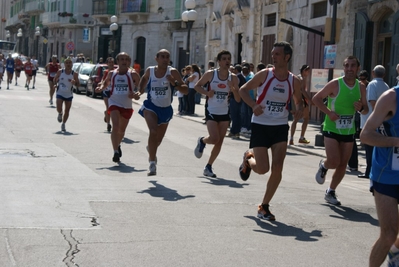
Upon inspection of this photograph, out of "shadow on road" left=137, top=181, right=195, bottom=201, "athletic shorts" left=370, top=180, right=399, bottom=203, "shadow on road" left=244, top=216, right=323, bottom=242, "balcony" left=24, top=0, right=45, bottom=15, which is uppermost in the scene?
"balcony" left=24, top=0, right=45, bottom=15

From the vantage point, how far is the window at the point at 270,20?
3214cm

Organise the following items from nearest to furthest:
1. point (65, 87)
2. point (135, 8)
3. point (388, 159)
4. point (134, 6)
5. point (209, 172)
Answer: point (388, 159)
point (209, 172)
point (65, 87)
point (135, 8)
point (134, 6)

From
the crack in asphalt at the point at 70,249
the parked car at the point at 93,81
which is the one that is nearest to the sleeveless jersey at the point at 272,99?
the crack in asphalt at the point at 70,249

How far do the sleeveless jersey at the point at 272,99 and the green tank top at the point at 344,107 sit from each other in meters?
1.11

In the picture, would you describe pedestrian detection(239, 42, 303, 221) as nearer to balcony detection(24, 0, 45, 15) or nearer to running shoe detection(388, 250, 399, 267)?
running shoe detection(388, 250, 399, 267)

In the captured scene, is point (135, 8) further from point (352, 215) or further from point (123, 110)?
point (352, 215)

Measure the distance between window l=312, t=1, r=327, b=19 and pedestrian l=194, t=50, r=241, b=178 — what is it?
1520cm


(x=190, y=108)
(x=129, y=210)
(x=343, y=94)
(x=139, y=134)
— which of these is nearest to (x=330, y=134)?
(x=343, y=94)

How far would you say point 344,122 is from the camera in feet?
31.7

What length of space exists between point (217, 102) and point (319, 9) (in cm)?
1616

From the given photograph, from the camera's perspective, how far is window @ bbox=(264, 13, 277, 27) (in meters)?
32.1

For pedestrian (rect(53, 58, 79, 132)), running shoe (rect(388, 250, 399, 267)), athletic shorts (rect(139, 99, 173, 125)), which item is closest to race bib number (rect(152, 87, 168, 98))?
athletic shorts (rect(139, 99, 173, 125))

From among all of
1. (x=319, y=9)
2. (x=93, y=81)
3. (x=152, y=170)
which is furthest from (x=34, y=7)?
(x=152, y=170)

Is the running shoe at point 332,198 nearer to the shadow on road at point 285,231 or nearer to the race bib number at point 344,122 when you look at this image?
the race bib number at point 344,122
